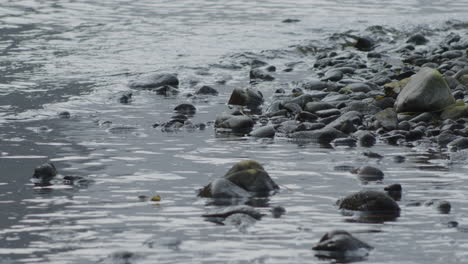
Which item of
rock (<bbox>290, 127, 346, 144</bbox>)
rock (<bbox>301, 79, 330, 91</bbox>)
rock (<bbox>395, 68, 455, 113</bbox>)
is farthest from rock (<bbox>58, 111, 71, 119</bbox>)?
rock (<bbox>395, 68, 455, 113</bbox>)

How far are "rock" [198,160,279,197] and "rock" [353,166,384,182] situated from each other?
2.91 feet

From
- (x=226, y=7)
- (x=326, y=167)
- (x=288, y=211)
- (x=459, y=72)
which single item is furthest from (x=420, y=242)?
(x=226, y=7)

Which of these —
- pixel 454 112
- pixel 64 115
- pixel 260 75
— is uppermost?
pixel 454 112

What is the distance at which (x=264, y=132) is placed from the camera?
407 inches

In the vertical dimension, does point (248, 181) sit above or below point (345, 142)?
above

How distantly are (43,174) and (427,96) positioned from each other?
477 centimetres

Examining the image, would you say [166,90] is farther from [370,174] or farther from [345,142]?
[370,174]

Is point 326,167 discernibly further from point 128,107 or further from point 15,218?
point 128,107

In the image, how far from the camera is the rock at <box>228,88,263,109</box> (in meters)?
12.5

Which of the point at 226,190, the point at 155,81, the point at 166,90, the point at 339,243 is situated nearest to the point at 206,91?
the point at 166,90

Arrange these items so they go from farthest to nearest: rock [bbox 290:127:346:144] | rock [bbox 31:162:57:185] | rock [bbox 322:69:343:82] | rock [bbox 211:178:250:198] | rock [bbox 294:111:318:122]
A: rock [bbox 322:69:343:82]
rock [bbox 294:111:318:122]
rock [bbox 290:127:346:144]
rock [bbox 31:162:57:185]
rock [bbox 211:178:250:198]

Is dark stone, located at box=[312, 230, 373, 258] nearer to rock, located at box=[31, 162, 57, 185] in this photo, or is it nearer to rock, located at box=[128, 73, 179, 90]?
rock, located at box=[31, 162, 57, 185]

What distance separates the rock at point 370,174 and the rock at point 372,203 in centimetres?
108

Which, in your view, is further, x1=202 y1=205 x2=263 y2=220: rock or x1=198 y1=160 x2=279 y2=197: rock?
x1=198 y1=160 x2=279 y2=197: rock
